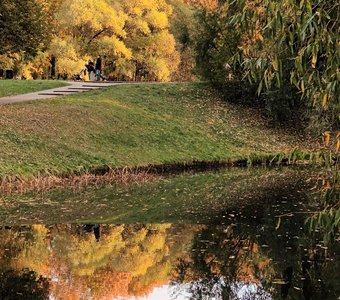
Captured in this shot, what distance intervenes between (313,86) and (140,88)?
3059 centimetres

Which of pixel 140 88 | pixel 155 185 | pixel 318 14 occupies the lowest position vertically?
pixel 155 185

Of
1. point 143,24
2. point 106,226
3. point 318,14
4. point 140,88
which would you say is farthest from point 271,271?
point 143,24

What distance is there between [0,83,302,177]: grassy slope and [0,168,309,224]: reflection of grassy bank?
2.91 m

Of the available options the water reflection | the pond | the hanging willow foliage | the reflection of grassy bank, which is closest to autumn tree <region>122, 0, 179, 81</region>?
the reflection of grassy bank

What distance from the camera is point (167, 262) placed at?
11398 mm

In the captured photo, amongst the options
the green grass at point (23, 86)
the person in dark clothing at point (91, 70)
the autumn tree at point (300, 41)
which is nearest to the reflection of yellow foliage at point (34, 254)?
the autumn tree at point (300, 41)

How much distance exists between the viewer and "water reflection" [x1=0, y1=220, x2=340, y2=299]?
32.2ft

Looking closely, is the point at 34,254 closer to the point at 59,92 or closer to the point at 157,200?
the point at 157,200

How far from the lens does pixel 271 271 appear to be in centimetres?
1089

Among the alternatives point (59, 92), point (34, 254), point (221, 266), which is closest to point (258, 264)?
point (221, 266)

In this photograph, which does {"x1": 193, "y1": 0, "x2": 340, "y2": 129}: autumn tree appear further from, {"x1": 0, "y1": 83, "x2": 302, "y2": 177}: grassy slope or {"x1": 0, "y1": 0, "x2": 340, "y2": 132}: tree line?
{"x1": 0, "y1": 83, "x2": 302, "y2": 177}: grassy slope

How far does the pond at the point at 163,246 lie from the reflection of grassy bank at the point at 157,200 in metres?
0.03

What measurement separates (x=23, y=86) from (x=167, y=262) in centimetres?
2582

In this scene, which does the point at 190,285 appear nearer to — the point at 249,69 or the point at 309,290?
the point at 309,290
